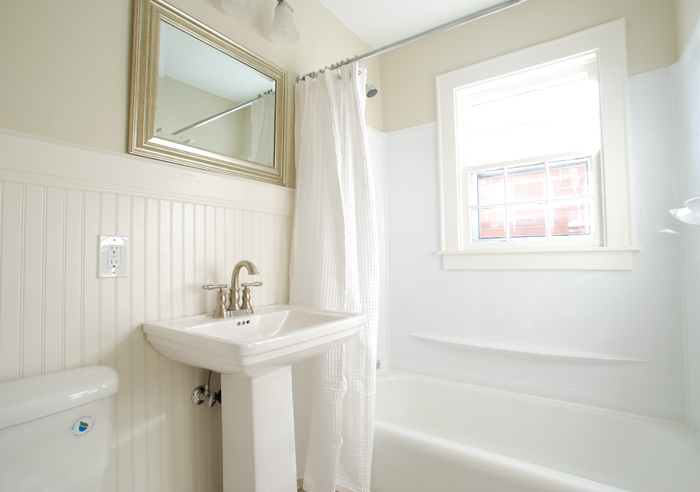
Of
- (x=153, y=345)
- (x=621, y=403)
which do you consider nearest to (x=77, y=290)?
(x=153, y=345)

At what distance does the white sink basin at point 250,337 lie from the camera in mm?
885

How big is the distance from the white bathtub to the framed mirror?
4.24 ft

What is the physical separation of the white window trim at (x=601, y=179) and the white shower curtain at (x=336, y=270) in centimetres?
78

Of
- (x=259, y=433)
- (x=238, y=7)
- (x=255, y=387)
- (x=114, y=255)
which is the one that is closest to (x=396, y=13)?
(x=238, y=7)

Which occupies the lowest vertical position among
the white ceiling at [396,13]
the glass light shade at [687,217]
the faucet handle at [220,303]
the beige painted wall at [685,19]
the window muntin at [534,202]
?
the faucet handle at [220,303]

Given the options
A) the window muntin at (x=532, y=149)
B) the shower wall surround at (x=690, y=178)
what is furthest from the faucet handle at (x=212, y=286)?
the shower wall surround at (x=690, y=178)

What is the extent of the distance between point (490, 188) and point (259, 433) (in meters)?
1.75

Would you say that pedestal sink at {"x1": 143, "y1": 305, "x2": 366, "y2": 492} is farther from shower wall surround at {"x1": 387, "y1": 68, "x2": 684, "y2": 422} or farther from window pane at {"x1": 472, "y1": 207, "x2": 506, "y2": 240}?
window pane at {"x1": 472, "y1": 207, "x2": 506, "y2": 240}

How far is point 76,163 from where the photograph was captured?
3.32ft

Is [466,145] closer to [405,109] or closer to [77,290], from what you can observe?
[405,109]

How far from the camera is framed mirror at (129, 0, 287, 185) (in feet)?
3.82

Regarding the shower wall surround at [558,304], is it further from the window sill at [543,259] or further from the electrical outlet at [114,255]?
the electrical outlet at [114,255]

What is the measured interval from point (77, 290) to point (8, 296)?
5.6 inches

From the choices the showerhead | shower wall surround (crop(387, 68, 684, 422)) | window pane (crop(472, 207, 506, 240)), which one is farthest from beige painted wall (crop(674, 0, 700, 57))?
the showerhead
